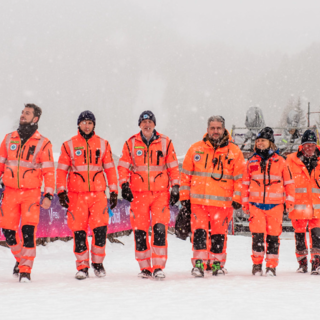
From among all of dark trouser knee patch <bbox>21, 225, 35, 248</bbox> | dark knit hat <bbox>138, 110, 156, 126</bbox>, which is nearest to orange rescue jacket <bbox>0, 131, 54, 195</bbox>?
dark trouser knee patch <bbox>21, 225, 35, 248</bbox>

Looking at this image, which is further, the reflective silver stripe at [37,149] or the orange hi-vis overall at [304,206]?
the orange hi-vis overall at [304,206]

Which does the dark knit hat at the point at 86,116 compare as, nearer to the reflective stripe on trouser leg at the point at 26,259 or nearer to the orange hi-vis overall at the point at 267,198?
the reflective stripe on trouser leg at the point at 26,259

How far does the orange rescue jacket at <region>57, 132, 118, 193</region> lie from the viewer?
5258 mm

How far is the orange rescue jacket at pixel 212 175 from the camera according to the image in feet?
17.7

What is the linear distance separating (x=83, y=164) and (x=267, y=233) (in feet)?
8.67

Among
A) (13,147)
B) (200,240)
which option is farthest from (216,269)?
(13,147)

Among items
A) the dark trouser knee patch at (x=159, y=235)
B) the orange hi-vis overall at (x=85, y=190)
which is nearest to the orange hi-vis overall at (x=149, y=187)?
the dark trouser knee patch at (x=159, y=235)

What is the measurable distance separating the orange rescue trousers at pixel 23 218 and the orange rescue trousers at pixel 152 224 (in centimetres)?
123

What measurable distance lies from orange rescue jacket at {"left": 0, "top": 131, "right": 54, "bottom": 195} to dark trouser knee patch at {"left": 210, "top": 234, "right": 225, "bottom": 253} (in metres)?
2.23

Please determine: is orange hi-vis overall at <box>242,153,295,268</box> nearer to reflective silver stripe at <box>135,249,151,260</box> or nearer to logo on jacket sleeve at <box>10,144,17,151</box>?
reflective silver stripe at <box>135,249,151,260</box>

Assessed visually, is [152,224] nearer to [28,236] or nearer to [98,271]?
[98,271]

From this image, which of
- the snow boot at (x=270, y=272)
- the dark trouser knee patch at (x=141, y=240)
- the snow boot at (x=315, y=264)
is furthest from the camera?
the snow boot at (x=315, y=264)

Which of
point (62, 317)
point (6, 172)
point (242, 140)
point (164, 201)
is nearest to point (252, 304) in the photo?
point (62, 317)

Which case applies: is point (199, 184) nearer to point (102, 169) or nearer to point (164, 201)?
point (164, 201)
